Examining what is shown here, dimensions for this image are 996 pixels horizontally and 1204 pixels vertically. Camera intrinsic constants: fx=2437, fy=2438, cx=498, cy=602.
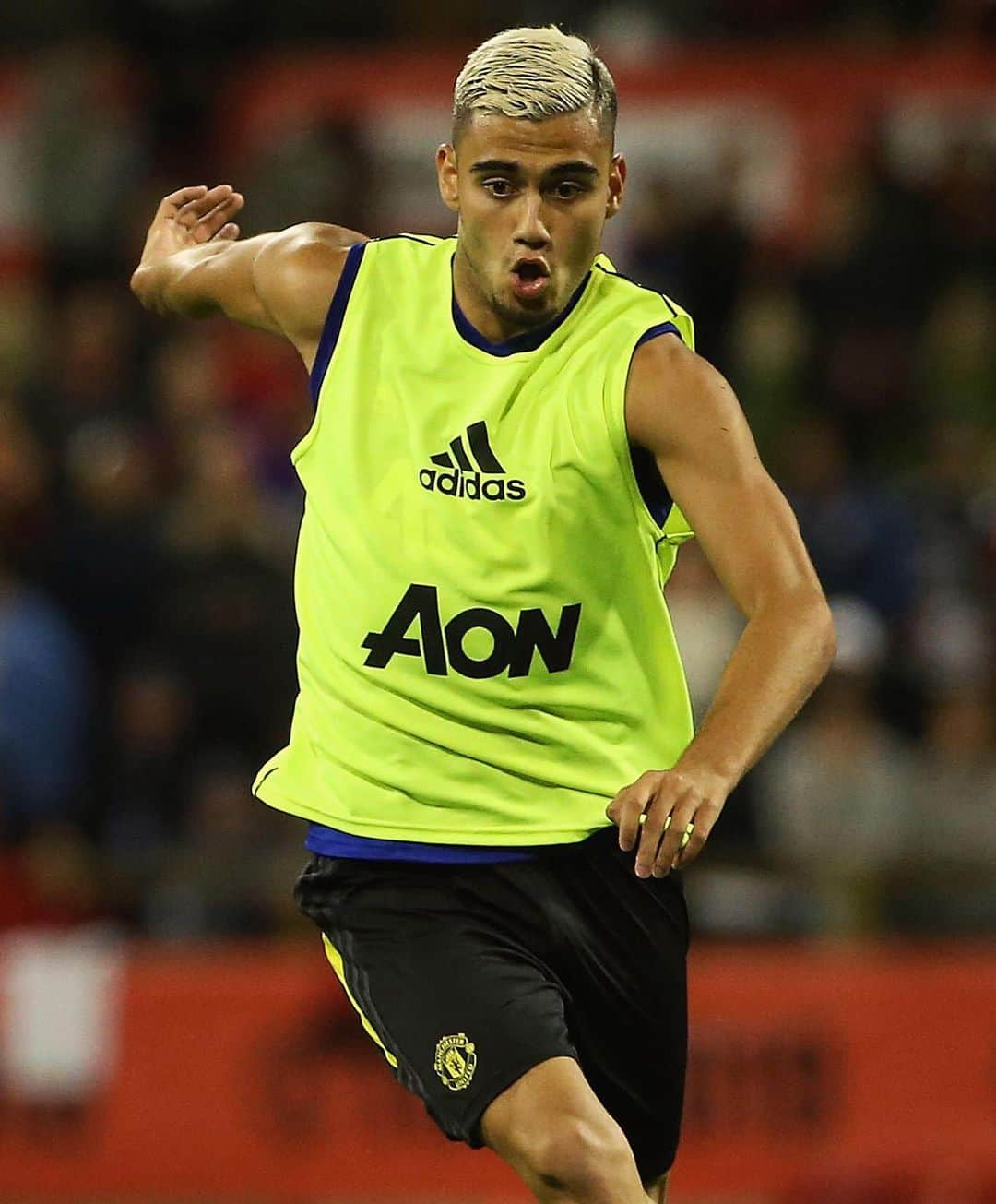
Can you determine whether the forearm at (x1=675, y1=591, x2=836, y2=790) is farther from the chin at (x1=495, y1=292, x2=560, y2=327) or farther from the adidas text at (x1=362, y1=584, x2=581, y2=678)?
the chin at (x1=495, y1=292, x2=560, y2=327)

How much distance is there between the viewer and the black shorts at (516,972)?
3.94 m

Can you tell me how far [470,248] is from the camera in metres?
4.11

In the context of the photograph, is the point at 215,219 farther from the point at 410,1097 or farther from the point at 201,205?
the point at 410,1097

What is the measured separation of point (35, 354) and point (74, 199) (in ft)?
4.24

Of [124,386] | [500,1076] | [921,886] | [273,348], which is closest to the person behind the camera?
[500,1076]

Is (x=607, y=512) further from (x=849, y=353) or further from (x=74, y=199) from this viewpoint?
(x=74, y=199)

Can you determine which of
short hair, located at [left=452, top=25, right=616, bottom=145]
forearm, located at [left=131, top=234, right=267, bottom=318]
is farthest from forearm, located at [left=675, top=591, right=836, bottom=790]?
forearm, located at [left=131, top=234, right=267, bottom=318]

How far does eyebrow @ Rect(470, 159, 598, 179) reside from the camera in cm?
396

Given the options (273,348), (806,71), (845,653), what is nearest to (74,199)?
(273,348)

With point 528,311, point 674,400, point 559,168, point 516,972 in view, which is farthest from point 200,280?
point 516,972

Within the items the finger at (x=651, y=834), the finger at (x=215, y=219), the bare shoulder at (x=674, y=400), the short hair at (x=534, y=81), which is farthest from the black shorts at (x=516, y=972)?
the finger at (x=215, y=219)

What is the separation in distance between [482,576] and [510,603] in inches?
2.6

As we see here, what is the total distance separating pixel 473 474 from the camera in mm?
4055

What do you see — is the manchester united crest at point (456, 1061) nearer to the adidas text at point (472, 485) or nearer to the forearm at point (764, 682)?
the forearm at point (764, 682)
